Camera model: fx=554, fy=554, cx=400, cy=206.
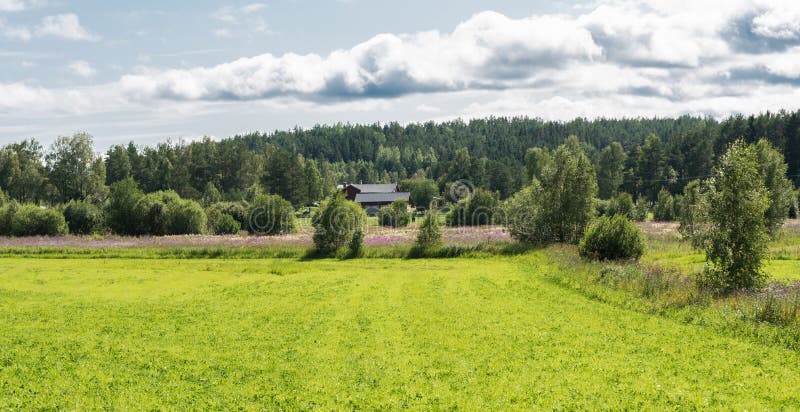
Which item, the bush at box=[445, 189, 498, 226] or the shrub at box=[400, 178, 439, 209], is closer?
the bush at box=[445, 189, 498, 226]

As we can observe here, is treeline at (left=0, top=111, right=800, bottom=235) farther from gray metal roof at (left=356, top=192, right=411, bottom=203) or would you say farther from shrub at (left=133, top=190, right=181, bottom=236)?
shrub at (left=133, top=190, right=181, bottom=236)

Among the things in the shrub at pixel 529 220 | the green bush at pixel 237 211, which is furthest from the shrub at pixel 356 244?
the green bush at pixel 237 211

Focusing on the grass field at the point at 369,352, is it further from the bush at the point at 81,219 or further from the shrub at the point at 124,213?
the bush at the point at 81,219

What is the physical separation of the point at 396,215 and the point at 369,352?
5863cm

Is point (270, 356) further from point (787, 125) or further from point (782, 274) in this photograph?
point (787, 125)

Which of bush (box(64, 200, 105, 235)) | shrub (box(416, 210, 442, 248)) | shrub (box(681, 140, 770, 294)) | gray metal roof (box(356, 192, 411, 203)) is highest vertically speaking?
shrub (box(681, 140, 770, 294))

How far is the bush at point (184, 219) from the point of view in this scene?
6794 centimetres

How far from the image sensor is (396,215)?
77.4 metres

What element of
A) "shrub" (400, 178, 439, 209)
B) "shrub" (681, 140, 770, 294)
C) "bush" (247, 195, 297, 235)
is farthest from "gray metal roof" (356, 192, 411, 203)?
"shrub" (681, 140, 770, 294)

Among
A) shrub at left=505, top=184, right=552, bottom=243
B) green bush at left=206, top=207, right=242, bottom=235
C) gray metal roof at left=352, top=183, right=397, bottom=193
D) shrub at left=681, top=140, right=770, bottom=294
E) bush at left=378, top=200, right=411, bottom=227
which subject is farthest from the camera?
gray metal roof at left=352, top=183, right=397, bottom=193

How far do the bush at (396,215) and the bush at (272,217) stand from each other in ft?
47.4

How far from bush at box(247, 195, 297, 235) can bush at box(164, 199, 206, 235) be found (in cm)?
653

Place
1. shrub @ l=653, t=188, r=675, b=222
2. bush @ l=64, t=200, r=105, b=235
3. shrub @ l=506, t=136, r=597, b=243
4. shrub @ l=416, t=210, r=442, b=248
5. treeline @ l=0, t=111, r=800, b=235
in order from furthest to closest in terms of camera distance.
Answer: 1. treeline @ l=0, t=111, r=800, b=235
2. shrub @ l=653, t=188, r=675, b=222
3. bush @ l=64, t=200, r=105, b=235
4. shrub @ l=506, t=136, r=597, b=243
5. shrub @ l=416, t=210, r=442, b=248

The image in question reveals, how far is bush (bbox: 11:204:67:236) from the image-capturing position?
214ft
